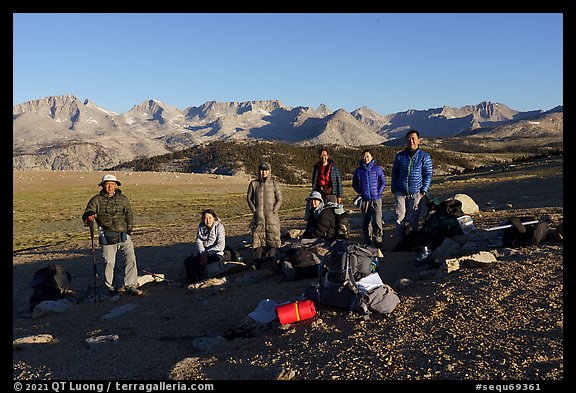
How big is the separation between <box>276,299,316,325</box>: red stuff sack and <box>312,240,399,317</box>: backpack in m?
0.40

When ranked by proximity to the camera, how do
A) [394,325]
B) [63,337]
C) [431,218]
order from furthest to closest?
[431,218], [63,337], [394,325]

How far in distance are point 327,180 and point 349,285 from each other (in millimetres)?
5042

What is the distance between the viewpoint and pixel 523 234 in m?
9.02

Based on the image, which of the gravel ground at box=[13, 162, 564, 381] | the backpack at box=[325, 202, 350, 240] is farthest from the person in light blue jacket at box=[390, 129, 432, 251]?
the backpack at box=[325, 202, 350, 240]

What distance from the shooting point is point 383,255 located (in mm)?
10383

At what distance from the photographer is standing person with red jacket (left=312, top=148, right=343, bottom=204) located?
1129 cm

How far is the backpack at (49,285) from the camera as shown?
10.4 metres

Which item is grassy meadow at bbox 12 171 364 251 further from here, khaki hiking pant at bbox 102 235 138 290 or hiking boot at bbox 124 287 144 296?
hiking boot at bbox 124 287 144 296

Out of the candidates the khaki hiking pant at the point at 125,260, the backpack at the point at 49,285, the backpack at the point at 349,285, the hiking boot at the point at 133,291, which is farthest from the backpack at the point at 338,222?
the backpack at the point at 49,285

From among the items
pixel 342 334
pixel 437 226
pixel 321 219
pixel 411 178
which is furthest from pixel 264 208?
pixel 342 334
